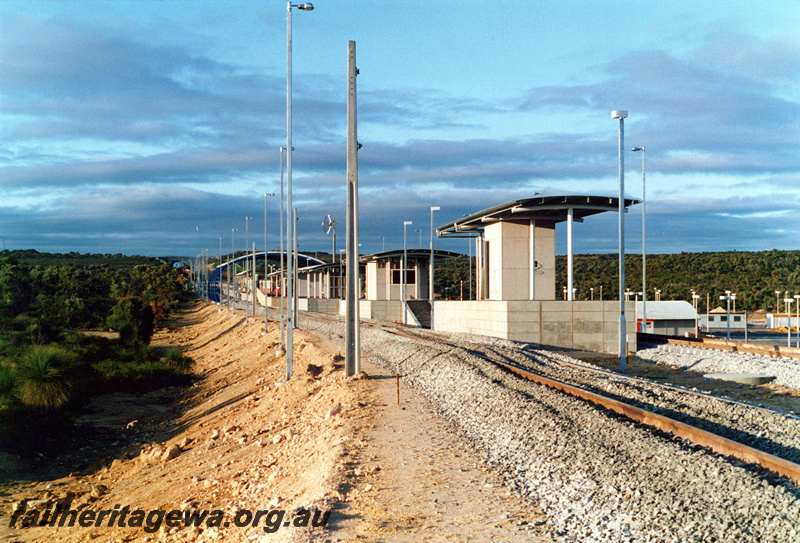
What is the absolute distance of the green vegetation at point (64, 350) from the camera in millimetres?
23688

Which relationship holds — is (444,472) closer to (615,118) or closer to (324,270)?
(615,118)

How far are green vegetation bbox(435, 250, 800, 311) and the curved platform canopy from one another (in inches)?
1785

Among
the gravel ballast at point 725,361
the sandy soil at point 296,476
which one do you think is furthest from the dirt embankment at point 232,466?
the gravel ballast at point 725,361

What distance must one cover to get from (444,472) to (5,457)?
1789 cm

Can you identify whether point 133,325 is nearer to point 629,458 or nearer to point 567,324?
point 567,324

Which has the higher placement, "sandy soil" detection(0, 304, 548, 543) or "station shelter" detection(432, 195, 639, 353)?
"station shelter" detection(432, 195, 639, 353)

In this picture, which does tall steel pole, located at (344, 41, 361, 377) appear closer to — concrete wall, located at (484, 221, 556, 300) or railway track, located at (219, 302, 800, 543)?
railway track, located at (219, 302, 800, 543)

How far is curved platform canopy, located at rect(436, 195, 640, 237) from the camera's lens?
34781mm

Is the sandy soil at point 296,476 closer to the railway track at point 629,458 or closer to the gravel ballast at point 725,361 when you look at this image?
the railway track at point 629,458

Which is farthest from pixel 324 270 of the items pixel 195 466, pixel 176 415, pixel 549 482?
pixel 549 482

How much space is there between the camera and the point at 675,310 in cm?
6088

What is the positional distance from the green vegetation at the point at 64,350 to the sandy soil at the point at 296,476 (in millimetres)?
1994

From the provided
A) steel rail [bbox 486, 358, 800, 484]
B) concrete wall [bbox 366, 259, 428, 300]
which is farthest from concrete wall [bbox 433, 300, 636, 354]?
concrete wall [bbox 366, 259, 428, 300]

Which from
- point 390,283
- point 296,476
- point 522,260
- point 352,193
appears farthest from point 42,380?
point 390,283
